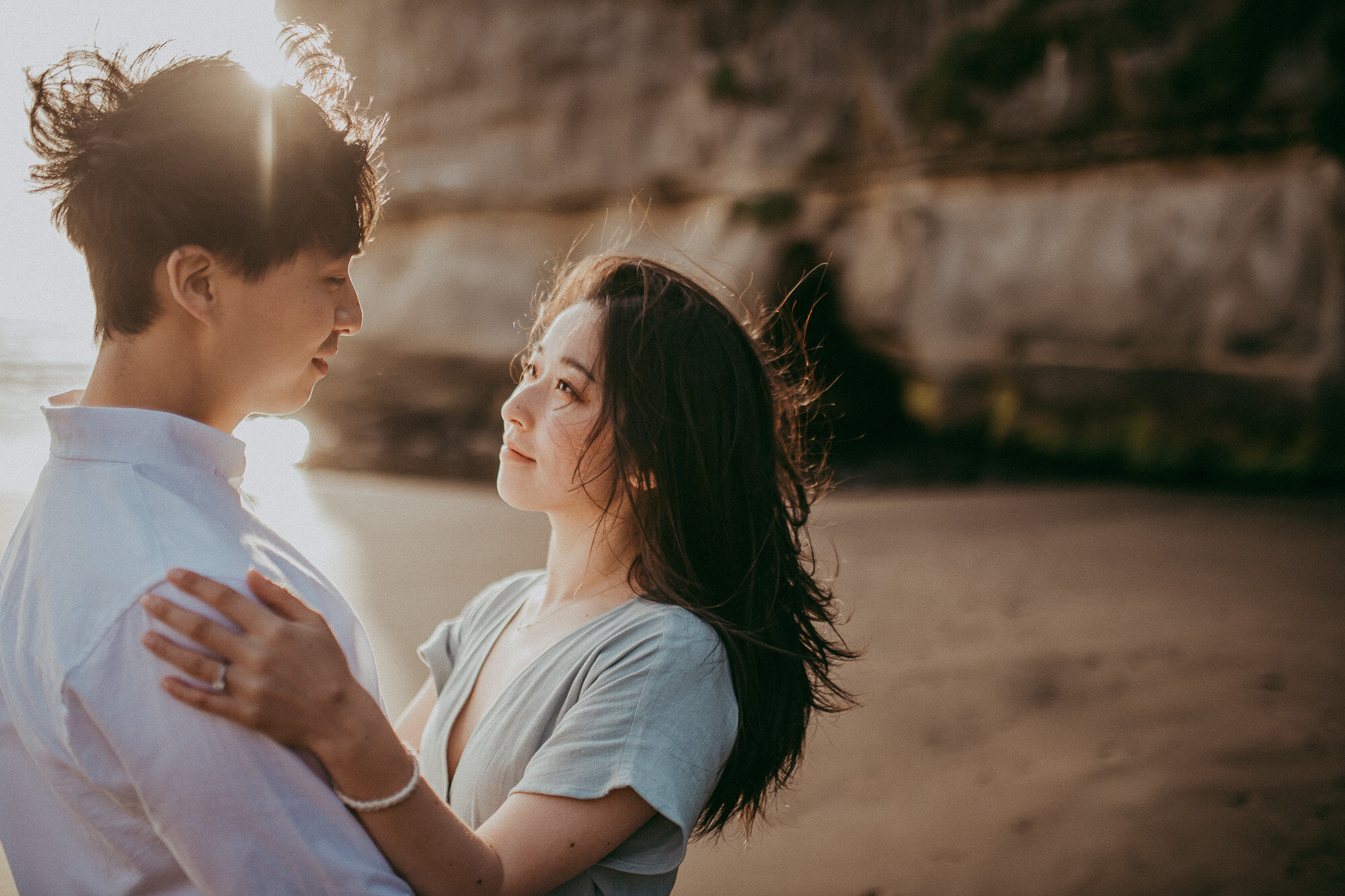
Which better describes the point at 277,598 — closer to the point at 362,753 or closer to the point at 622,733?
the point at 362,753

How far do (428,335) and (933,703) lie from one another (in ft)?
36.8

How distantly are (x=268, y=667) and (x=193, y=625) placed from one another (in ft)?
0.28

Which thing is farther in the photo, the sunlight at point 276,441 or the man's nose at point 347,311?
the sunlight at point 276,441

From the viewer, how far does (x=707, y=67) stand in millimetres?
12539

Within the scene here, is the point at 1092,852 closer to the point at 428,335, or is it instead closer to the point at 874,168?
the point at 874,168

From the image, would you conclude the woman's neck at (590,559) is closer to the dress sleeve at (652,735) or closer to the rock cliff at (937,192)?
the dress sleeve at (652,735)

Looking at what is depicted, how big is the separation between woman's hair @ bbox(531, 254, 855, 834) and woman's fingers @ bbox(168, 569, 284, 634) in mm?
716

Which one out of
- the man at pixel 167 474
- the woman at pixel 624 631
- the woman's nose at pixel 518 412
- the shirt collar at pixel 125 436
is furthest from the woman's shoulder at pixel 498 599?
the shirt collar at pixel 125 436

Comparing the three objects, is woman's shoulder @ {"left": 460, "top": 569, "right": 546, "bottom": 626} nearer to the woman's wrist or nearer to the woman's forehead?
the woman's forehead

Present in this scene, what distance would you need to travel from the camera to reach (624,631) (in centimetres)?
151

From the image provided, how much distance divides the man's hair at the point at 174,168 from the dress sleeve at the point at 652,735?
2.36 ft

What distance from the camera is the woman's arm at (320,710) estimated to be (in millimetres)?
1004

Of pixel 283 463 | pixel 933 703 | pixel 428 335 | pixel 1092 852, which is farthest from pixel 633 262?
pixel 428 335

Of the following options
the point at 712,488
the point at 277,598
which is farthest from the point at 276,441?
the point at 277,598
